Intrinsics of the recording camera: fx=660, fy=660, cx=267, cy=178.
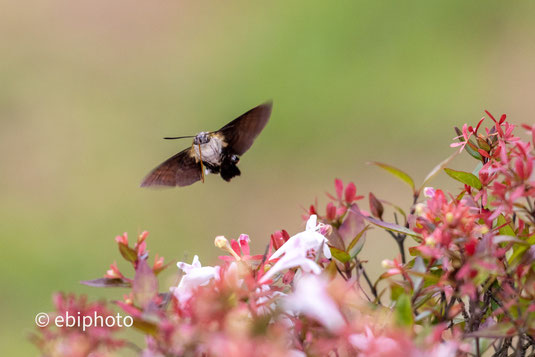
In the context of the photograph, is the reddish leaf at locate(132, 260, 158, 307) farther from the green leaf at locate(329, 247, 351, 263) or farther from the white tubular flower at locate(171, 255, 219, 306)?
the green leaf at locate(329, 247, 351, 263)

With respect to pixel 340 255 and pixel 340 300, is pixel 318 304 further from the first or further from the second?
pixel 340 255

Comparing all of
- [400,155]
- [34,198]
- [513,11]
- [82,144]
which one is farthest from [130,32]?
[513,11]

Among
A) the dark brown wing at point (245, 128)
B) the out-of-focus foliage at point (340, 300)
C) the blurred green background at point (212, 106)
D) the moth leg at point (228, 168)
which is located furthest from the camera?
the blurred green background at point (212, 106)

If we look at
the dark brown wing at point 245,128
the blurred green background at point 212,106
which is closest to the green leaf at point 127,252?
the dark brown wing at point 245,128

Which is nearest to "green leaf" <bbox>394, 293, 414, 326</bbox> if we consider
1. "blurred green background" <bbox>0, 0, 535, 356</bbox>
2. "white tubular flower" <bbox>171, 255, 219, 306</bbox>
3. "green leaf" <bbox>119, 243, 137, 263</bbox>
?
"white tubular flower" <bbox>171, 255, 219, 306</bbox>

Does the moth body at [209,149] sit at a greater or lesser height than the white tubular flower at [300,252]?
greater

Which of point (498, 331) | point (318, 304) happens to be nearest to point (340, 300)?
point (318, 304)

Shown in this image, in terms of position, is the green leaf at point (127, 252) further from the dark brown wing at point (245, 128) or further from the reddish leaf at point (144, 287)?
the dark brown wing at point (245, 128)

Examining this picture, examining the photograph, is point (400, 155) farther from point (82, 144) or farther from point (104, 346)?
point (104, 346)
